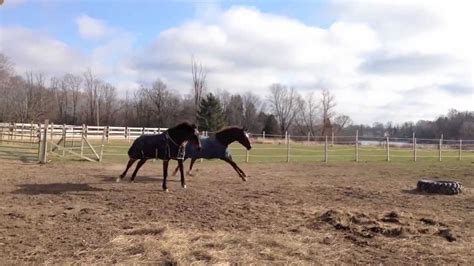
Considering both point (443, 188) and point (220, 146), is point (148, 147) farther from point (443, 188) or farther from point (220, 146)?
point (443, 188)

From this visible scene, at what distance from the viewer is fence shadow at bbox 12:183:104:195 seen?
412 inches

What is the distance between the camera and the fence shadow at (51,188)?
10.5 meters

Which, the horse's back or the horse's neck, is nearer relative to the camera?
the horse's back

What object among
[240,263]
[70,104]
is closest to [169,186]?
[240,263]

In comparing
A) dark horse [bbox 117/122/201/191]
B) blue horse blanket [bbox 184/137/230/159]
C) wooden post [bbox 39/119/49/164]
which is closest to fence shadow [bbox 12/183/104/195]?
dark horse [bbox 117/122/201/191]

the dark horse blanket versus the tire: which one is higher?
the dark horse blanket

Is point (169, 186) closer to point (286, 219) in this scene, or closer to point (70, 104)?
point (286, 219)

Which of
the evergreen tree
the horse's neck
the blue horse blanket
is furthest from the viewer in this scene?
the evergreen tree

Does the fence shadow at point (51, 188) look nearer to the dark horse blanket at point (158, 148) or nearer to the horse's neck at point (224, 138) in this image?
the dark horse blanket at point (158, 148)

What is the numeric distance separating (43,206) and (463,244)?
705 cm

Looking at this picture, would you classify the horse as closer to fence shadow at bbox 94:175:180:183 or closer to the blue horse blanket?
the blue horse blanket

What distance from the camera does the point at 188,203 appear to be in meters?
9.29

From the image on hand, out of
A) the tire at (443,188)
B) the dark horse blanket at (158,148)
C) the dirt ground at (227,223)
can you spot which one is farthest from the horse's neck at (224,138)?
the tire at (443,188)

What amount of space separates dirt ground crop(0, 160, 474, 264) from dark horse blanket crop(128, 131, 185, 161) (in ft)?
2.57
